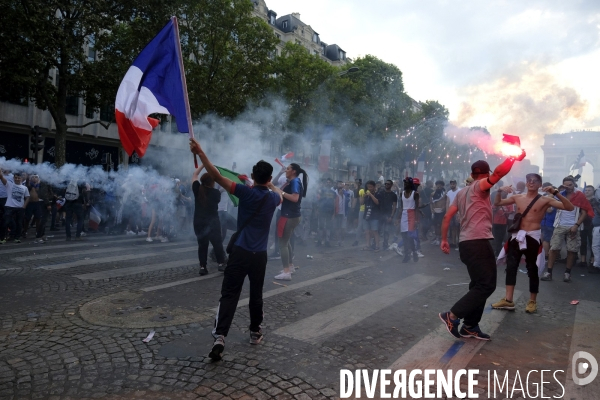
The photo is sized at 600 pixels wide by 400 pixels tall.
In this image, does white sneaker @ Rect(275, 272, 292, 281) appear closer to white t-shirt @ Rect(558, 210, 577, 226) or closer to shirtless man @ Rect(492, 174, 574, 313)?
shirtless man @ Rect(492, 174, 574, 313)

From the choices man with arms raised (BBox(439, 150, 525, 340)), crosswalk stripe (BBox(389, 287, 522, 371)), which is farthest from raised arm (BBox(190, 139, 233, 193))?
man with arms raised (BBox(439, 150, 525, 340))

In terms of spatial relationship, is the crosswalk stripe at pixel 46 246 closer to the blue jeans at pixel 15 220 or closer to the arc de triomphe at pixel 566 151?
the blue jeans at pixel 15 220

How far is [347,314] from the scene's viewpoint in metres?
5.11

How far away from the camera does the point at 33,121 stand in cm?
2422

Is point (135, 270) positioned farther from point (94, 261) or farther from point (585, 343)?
point (585, 343)

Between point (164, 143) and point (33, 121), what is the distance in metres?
8.05

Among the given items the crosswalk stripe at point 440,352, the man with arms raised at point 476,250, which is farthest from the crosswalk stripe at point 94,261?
the man with arms raised at point 476,250

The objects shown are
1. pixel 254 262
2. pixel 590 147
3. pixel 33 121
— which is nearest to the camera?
pixel 254 262

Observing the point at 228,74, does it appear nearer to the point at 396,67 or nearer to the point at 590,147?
the point at 396,67

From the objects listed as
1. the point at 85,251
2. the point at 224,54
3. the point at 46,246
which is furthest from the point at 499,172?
the point at 224,54

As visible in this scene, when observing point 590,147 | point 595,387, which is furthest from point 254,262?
point 590,147

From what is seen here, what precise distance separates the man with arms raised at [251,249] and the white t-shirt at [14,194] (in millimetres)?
8528

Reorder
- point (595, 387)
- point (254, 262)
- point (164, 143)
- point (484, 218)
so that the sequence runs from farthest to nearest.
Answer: point (164, 143), point (484, 218), point (254, 262), point (595, 387)

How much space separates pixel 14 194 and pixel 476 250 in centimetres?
1038
